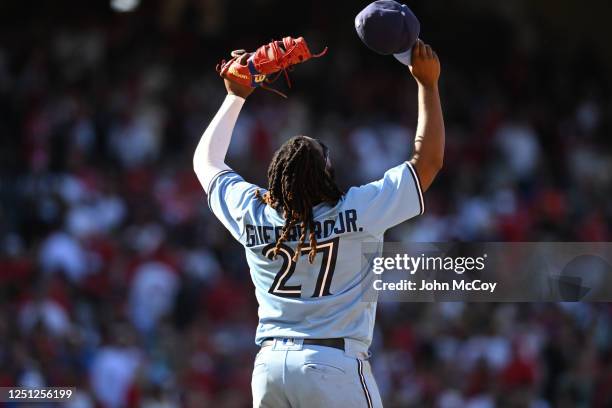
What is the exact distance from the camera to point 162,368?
30.9ft

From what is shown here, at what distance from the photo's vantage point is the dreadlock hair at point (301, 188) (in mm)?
3684

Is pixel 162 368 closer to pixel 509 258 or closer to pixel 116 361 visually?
pixel 116 361

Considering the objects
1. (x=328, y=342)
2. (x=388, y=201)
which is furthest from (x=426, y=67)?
(x=328, y=342)

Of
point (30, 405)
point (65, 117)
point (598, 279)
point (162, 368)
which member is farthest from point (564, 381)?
point (65, 117)

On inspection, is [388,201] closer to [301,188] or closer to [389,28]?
[301,188]

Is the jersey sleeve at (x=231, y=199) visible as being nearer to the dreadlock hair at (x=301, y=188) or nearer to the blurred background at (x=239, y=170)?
the dreadlock hair at (x=301, y=188)

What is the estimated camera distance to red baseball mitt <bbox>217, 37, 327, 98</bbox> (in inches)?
158

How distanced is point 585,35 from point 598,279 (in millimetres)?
10149

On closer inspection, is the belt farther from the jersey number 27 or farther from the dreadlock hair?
the dreadlock hair

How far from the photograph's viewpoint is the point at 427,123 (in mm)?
3758

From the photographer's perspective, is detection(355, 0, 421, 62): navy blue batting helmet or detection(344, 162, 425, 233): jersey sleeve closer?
detection(344, 162, 425, 233): jersey sleeve

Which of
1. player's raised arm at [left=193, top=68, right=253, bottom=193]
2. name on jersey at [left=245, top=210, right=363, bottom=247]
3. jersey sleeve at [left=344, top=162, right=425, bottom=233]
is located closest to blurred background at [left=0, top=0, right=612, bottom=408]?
player's raised arm at [left=193, top=68, right=253, bottom=193]

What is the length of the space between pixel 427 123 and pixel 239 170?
26.2 feet

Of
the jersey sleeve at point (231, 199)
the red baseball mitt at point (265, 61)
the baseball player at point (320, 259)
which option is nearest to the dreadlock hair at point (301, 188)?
the baseball player at point (320, 259)
